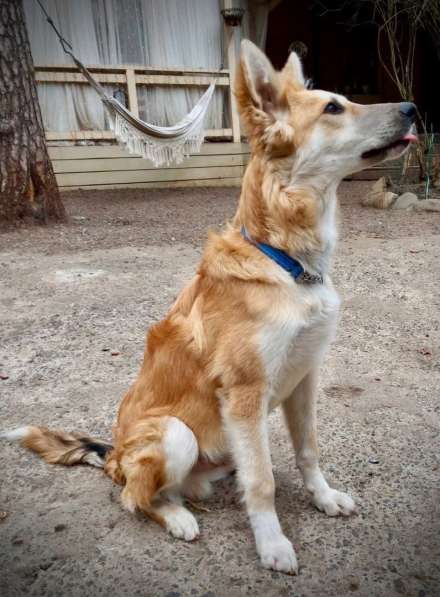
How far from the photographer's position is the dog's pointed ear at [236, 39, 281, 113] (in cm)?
177

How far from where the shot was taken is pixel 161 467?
5.72 ft

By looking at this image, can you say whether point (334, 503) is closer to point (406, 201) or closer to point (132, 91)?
point (406, 201)

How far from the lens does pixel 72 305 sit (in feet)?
13.4

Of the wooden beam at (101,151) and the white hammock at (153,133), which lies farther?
the wooden beam at (101,151)

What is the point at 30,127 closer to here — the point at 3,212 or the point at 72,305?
the point at 3,212

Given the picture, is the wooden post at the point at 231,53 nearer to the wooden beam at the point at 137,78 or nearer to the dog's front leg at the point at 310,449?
the wooden beam at the point at 137,78

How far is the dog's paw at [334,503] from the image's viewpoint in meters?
1.93

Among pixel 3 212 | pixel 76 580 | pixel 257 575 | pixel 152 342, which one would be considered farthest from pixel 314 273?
pixel 3 212

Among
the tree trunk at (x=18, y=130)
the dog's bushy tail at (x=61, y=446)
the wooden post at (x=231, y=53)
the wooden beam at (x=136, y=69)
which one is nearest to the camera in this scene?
the dog's bushy tail at (x=61, y=446)

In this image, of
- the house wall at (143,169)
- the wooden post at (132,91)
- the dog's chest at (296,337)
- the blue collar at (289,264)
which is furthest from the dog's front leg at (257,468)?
the wooden post at (132,91)

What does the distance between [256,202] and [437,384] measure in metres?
1.82

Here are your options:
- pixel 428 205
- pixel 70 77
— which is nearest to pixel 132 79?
pixel 70 77

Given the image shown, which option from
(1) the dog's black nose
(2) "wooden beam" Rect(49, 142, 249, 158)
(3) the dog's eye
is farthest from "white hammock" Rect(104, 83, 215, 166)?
(1) the dog's black nose

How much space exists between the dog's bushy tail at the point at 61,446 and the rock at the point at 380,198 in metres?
6.27
